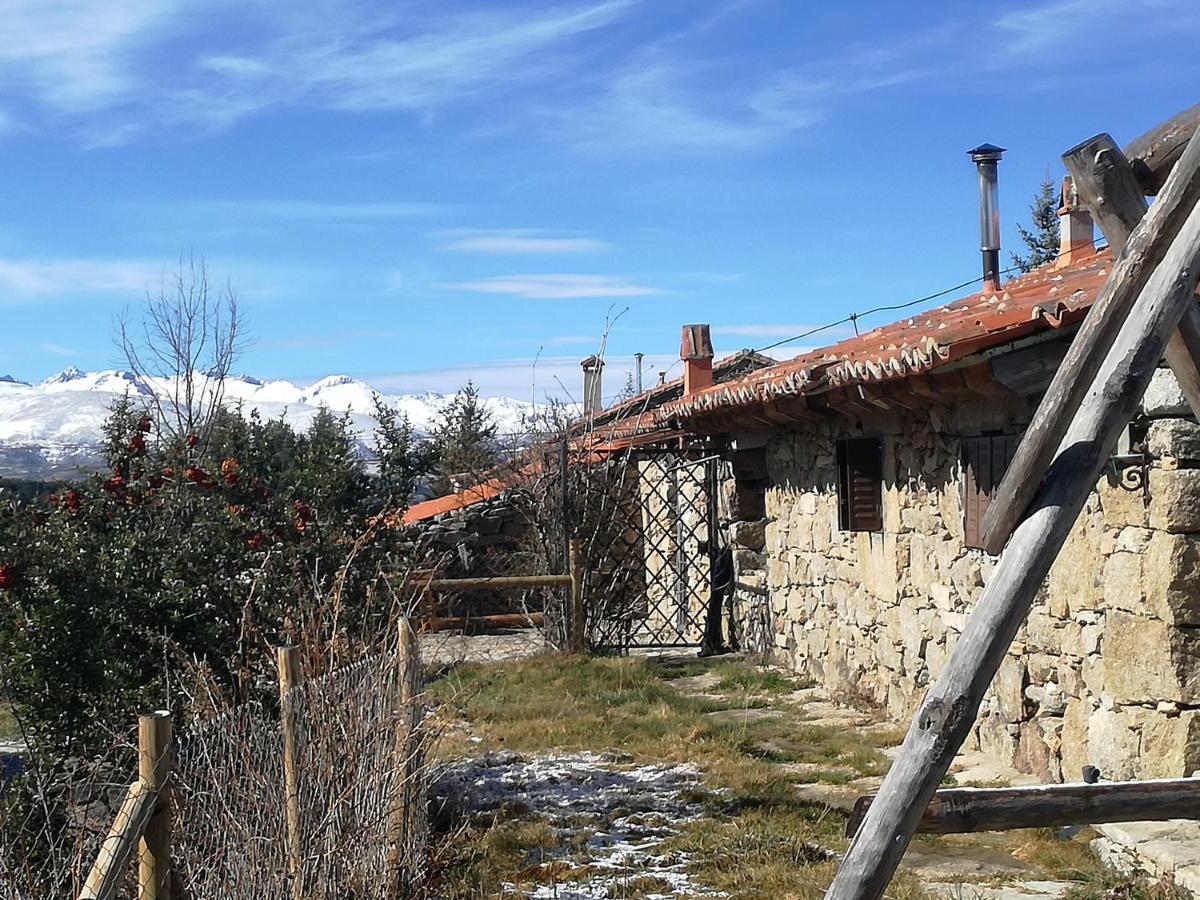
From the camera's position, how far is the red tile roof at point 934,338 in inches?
233

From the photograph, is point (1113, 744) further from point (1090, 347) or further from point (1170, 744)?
point (1090, 347)

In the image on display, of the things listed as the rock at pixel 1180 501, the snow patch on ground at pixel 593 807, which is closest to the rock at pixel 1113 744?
the rock at pixel 1180 501

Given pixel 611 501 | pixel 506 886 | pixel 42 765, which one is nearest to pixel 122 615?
pixel 42 765

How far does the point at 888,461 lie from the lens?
28.3ft

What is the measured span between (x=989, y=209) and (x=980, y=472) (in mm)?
4041

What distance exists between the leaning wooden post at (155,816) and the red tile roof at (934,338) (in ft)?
9.97

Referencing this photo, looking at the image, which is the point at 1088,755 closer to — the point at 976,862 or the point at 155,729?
the point at 976,862

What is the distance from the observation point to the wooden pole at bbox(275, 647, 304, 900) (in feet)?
12.9

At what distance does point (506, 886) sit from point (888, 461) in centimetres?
460

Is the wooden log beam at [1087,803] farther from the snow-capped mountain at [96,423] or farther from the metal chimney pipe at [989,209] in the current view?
the metal chimney pipe at [989,209]

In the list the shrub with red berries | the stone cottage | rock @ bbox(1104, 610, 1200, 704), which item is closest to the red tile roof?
the stone cottage

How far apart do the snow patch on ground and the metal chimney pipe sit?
5.19 m

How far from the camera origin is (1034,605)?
261 inches

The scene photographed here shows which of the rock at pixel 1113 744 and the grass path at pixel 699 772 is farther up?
the rock at pixel 1113 744
